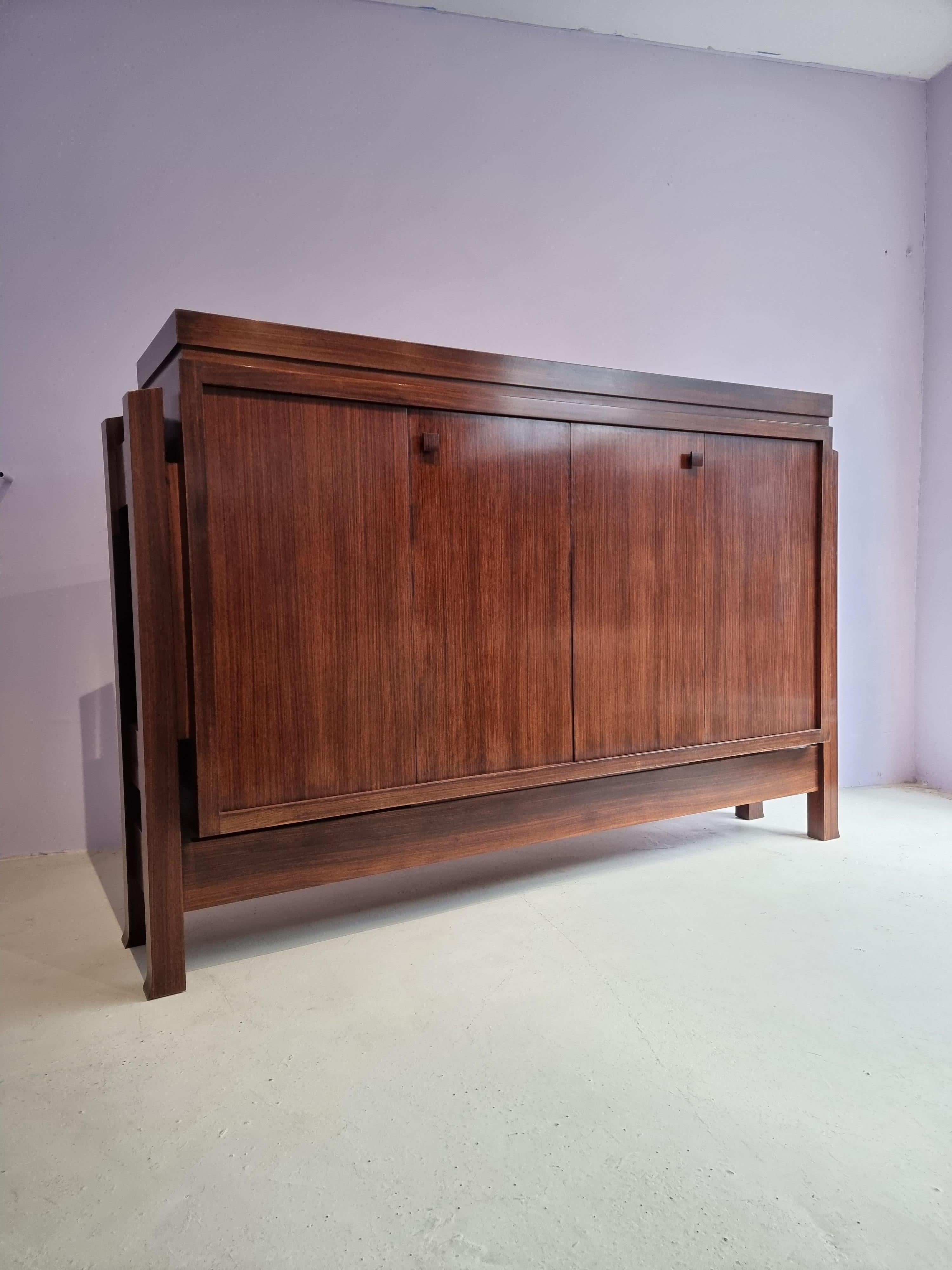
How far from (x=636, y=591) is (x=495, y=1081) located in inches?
38.3

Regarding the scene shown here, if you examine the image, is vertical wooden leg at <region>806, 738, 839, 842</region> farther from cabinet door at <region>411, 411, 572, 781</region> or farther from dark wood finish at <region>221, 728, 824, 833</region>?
cabinet door at <region>411, 411, 572, 781</region>

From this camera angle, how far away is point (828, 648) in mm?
1894

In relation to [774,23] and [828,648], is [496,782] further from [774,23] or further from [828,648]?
[774,23]

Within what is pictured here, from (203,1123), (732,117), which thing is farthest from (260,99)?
(203,1123)

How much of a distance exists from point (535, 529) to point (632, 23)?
69.2 inches

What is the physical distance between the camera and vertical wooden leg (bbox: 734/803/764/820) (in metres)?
2.16

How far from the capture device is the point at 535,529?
150 cm

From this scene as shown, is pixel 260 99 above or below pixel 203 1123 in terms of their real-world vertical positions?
above

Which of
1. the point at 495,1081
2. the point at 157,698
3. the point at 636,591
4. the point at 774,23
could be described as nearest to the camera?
the point at 495,1081

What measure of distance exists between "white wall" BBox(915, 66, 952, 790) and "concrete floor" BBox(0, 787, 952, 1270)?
105cm

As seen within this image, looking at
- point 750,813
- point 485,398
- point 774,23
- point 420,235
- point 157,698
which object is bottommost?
point 750,813

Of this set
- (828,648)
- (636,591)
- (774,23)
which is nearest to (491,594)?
(636,591)

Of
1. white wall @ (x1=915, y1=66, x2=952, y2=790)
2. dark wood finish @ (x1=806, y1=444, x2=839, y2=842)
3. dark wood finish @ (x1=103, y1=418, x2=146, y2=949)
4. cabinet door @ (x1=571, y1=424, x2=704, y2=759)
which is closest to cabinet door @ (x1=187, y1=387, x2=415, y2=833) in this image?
dark wood finish @ (x1=103, y1=418, x2=146, y2=949)

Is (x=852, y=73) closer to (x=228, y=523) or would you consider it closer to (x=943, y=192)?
(x=943, y=192)
